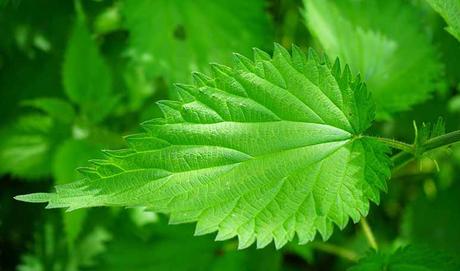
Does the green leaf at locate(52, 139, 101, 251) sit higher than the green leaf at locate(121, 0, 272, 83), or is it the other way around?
the green leaf at locate(121, 0, 272, 83)

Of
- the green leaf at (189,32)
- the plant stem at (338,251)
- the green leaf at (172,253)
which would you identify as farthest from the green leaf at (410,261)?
the green leaf at (189,32)

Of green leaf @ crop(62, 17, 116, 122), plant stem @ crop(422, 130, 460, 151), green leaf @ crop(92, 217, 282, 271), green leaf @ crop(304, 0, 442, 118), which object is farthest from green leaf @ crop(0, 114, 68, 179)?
plant stem @ crop(422, 130, 460, 151)

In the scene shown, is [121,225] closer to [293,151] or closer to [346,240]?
[346,240]

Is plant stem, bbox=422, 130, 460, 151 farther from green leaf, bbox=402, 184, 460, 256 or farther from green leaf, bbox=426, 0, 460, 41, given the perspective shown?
green leaf, bbox=402, 184, 460, 256

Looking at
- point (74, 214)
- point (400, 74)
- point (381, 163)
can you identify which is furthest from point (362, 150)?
point (74, 214)

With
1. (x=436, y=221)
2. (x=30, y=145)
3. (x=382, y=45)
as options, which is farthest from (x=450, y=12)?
(x=30, y=145)
